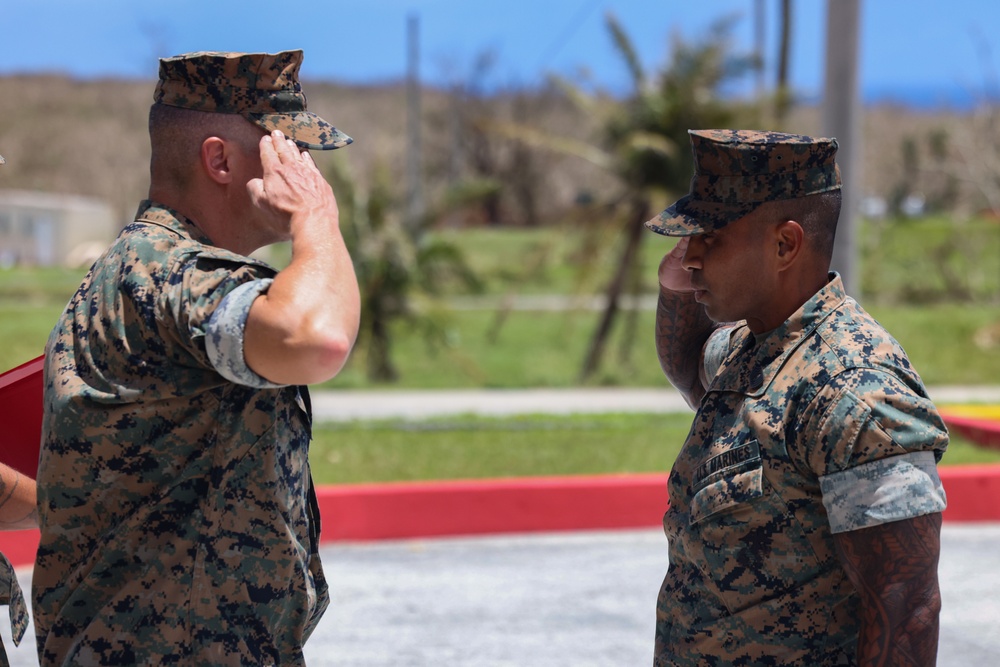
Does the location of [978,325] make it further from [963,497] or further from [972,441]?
[963,497]

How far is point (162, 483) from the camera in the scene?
2.14 metres

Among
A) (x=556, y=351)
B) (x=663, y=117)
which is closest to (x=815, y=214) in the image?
(x=663, y=117)

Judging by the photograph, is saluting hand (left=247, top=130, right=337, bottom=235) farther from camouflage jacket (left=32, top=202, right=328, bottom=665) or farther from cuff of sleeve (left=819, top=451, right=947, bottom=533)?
cuff of sleeve (left=819, top=451, right=947, bottom=533)

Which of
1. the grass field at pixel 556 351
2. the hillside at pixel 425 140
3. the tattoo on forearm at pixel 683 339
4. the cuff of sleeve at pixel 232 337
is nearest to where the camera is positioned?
the cuff of sleeve at pixel 232 337

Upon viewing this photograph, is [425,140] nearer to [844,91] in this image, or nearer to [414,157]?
[414,157]

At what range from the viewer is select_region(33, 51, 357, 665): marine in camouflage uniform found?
6.88 feet

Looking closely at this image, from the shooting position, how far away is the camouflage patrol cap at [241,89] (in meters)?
2.26

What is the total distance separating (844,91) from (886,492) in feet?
21.0

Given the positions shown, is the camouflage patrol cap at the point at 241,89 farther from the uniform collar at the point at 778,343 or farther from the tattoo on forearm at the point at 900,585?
the tattoo on forearm at the point at 900,585

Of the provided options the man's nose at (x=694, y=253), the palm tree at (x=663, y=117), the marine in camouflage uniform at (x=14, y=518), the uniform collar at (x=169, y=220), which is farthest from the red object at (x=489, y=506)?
the palm tree at (x=663, y=117)

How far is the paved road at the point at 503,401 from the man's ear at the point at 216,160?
7.83 metres

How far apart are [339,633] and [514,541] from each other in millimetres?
1803

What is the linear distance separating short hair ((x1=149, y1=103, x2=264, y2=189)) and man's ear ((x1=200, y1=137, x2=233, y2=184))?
12 mm

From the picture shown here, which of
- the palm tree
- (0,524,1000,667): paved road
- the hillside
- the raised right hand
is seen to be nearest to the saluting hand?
the raised right hand
